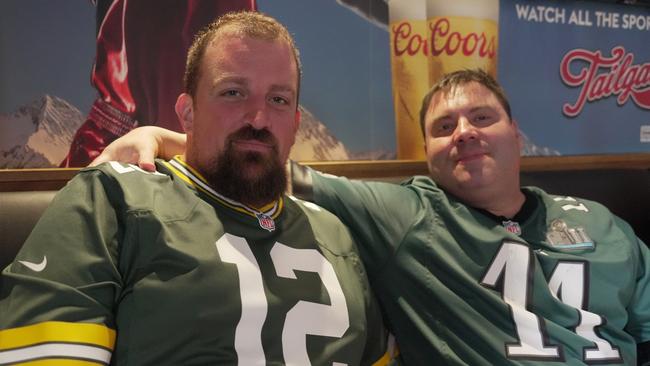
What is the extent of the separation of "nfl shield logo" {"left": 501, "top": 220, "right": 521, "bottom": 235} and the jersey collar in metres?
0.72

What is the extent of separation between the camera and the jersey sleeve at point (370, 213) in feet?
5.09

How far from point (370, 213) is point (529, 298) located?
0.49 meters

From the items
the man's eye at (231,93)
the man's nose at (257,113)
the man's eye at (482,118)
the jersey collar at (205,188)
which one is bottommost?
the jersey collar at (205,188)

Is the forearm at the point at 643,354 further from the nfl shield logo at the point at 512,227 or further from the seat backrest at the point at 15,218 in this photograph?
the seat backrest at the point at 15,218


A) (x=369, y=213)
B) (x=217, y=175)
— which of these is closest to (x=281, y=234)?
(x=217, y=175)

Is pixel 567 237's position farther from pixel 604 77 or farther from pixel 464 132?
pixel 604 77

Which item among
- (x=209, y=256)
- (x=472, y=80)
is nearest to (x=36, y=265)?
(x=209, y=256)

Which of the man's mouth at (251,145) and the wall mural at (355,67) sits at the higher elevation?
the wall mural at (355,67)

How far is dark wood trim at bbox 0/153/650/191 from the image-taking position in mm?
1840

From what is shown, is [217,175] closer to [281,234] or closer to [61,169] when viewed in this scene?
[281,234]

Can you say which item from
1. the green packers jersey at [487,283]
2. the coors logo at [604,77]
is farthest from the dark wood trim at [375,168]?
the green packers jersey at [487,283]

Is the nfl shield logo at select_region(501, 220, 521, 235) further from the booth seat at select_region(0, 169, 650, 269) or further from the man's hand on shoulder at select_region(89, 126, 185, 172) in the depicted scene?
the man's hand on shoulder at select_region(89, 126, 185, 172)

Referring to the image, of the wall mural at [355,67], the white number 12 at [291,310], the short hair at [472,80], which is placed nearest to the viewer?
the white number 12 at [291,310]

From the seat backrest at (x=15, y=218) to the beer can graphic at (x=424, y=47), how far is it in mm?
1471
